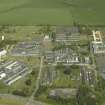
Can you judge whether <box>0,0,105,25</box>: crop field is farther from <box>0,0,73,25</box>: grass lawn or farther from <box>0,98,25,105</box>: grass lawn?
<box>0,98,25,105</box>: grass lawn

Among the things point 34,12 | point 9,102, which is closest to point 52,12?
point 34,12

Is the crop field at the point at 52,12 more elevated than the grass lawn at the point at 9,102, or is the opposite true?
the crop field at the point at 52,12

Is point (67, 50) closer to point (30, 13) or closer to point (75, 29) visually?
point (75, 29)

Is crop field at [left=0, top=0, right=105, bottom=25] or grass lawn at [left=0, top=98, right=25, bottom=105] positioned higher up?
crop field at [left=0, top=0, right=105, bottom=25]

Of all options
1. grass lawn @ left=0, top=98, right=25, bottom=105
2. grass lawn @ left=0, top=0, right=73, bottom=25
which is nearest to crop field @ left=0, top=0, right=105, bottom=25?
grass lawn @ left=0, top=0, right=73, bottom=25

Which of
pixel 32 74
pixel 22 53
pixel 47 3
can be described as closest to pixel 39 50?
pixel 22 53

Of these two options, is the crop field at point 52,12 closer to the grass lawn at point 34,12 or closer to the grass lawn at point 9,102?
the grass lawn at point 34,12

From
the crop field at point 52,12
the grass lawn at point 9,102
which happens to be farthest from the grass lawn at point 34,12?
the grass lawn at point 9,102

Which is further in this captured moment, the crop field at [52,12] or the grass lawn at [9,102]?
the crop field at [52,12]

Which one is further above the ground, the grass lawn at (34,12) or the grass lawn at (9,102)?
the grass lawn at (34,12)
